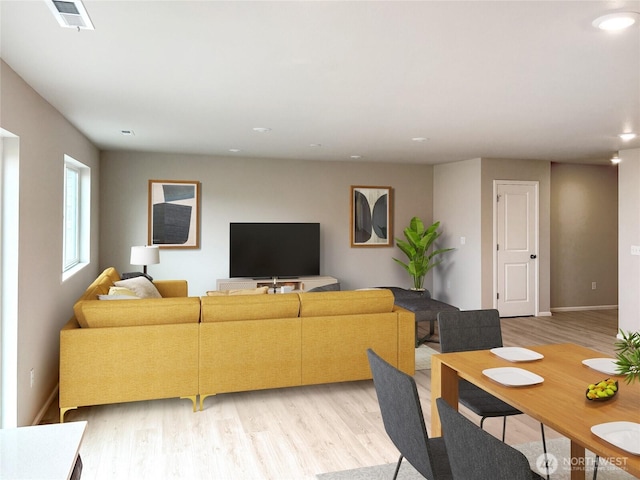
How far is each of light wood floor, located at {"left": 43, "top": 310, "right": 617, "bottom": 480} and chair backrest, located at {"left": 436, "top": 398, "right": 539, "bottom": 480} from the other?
1.46 meters

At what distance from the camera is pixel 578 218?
7660 mm

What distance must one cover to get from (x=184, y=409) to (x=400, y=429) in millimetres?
2200

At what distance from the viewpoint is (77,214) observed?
545 cm

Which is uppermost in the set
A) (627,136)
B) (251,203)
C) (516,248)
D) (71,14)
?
(627,136)

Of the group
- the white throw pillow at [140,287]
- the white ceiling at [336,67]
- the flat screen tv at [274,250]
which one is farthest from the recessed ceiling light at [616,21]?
the flat screen tv at [274,250]

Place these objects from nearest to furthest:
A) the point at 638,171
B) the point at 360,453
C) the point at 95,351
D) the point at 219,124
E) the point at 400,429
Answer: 1. the point at 400,429
2. the point at 360,453
3. the point at 95,351
4. the point at 219,124
5. the point at 638,171

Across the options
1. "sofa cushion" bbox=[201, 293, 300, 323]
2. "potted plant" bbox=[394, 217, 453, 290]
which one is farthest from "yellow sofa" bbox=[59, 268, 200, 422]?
"potted plant" bbox=[394, 217, 453, 290]

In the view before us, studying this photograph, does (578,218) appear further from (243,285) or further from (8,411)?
(8,411)

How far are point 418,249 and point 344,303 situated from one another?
393 cm

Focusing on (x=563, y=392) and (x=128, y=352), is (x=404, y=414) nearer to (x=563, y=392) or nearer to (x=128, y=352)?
(x=563, y=392)

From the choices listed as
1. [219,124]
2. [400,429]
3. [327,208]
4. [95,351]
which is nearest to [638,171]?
[327,208]

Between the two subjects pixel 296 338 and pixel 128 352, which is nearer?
pixel 128 352

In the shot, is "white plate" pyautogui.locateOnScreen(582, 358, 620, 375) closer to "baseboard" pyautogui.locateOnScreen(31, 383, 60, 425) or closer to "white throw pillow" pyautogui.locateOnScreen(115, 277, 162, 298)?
"baseboard" pyautogui.locateOnScreen(31, 383, 60, 425)

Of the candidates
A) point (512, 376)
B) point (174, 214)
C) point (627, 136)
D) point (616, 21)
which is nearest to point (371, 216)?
point (174, 214)
